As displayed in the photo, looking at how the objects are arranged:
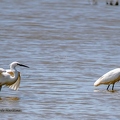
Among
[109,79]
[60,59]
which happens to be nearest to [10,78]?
[109,79]

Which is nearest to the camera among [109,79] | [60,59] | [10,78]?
[10,78]

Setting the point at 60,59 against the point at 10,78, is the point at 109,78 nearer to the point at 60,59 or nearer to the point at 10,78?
the point at 10,78

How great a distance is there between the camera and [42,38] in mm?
23531

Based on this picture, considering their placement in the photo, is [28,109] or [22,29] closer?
[28,109]

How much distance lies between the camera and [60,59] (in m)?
18.6

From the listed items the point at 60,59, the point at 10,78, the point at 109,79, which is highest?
the point at 10,78

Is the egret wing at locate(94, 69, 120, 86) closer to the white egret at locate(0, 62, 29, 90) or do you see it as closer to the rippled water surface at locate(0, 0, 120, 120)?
the rippled water surface at locate(0, 0, 120, 120)

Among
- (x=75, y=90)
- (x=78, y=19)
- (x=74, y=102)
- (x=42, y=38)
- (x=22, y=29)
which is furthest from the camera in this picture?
(x=78, y=19)

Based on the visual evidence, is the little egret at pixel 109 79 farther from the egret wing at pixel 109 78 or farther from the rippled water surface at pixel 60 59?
the rippled water surface at pixel 60 59

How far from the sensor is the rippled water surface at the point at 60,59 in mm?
12038

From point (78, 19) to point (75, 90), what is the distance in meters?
16.9

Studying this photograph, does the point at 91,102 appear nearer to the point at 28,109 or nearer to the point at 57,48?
the point at 28,109

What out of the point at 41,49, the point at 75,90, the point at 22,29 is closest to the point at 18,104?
the point at 75,90

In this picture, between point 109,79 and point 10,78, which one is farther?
point 109,79
